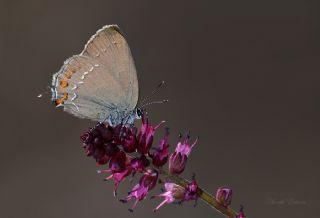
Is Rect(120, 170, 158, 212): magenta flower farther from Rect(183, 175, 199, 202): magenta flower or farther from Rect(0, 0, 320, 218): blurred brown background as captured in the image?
Rect(0, 0, 320, 218): blurred brown background

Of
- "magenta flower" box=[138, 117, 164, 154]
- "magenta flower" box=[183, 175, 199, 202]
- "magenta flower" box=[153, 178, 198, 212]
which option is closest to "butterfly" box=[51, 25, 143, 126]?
"magenta flower" box=[138, 117, 164, 154]

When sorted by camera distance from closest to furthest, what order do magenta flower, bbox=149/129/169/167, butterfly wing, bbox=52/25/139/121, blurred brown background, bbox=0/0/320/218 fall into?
magenta flower, bbox=149/129/169/167, butterfly wing, bbox=52/25/139/121, blurred brown background, bbox=0/0/320/218

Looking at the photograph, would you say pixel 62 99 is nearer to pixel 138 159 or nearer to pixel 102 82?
pixel 102 82

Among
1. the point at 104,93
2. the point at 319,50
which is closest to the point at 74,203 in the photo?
the point at 319,50

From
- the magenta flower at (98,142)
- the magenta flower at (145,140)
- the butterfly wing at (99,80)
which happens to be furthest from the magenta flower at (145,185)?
the butterfly wing at (99,80)

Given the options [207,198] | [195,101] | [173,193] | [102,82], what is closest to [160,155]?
[173,193]

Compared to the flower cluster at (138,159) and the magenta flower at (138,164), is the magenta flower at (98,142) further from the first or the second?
the magenta flower at (138,164)
